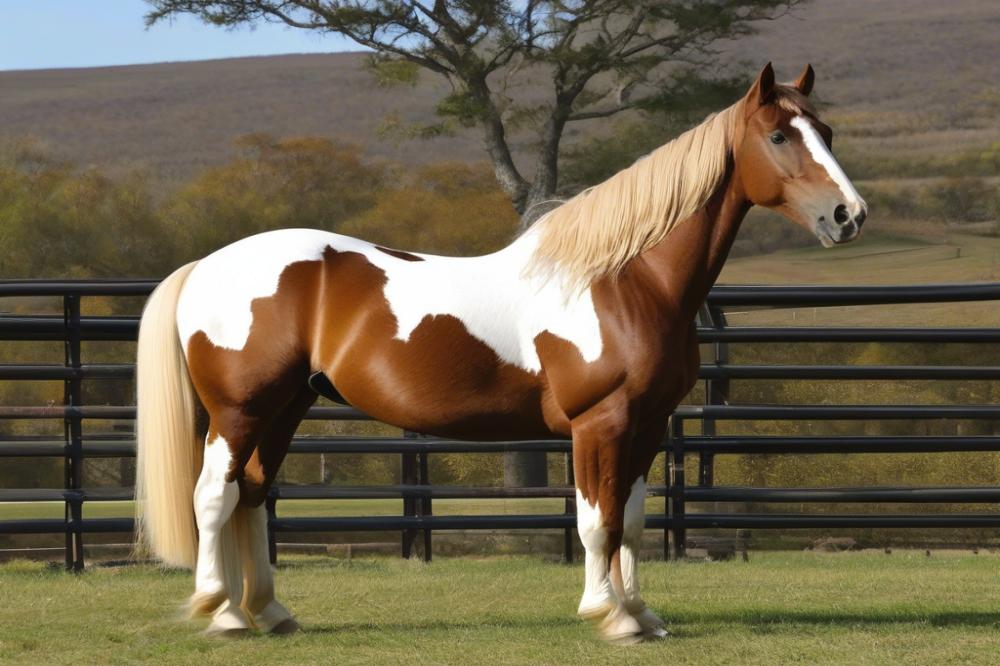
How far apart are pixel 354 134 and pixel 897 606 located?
2022 inches

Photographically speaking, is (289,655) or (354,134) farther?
(354,134)

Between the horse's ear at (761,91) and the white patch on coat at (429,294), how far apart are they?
0.83 metres

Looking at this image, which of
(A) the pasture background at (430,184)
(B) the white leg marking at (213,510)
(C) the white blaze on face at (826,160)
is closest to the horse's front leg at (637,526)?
(C) the white blaze on face at (826,160)

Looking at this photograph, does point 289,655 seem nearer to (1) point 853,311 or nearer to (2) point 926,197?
(1) point 853,311

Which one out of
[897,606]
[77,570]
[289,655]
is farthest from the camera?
[77,570]

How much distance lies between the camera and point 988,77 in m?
62.2

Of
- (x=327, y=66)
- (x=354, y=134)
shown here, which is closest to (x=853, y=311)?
(x=354, y=134)

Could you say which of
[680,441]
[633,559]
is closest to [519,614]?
[633,559]

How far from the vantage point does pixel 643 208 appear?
4047 mm

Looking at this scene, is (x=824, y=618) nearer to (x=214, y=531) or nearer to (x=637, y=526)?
(x=637, y=526)

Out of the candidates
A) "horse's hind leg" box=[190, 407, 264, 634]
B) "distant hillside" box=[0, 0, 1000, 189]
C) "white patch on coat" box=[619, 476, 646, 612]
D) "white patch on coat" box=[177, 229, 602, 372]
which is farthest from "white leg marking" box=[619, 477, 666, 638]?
"distant hillside" box=[0, 0, 1000, 189]

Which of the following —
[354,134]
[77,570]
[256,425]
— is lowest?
[77,570]

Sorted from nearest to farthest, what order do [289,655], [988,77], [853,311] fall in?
[289,655]
[853,311]
[988,77]

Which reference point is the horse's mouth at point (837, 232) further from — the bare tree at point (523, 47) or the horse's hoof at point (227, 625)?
the bare tree at point (523, 47)
